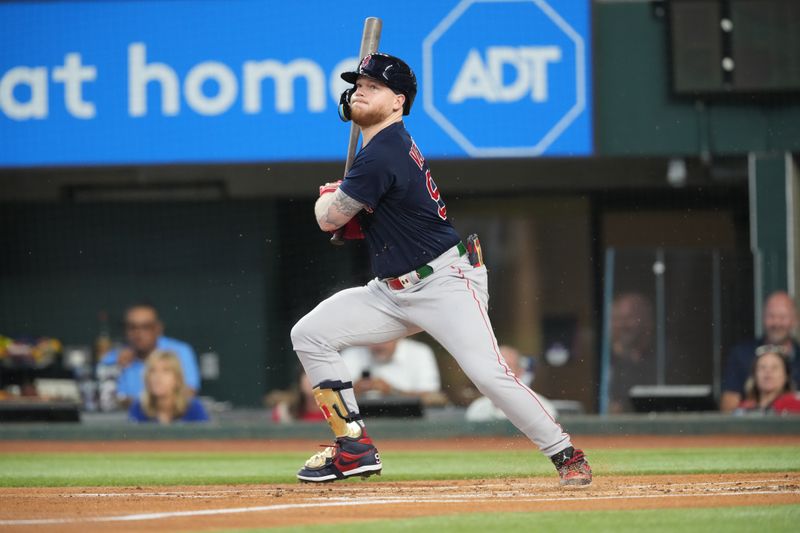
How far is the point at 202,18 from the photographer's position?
13.4m

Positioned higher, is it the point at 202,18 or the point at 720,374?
the point at 202,18

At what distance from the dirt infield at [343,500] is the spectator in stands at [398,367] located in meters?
4.93

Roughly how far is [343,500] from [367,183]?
134 centimetres

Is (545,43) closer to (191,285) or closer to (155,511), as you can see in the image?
(191,285)

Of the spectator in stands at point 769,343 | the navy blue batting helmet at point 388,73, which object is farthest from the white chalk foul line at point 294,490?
the spectator in stands at point 769,343

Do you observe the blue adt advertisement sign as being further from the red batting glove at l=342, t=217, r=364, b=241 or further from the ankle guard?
the ankle guard

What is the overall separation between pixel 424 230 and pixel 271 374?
9.44 m

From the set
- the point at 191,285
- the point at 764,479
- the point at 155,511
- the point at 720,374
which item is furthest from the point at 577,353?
the point at 155,511

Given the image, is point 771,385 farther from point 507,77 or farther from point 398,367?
point 507,77

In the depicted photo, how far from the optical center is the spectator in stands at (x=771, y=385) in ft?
33.8

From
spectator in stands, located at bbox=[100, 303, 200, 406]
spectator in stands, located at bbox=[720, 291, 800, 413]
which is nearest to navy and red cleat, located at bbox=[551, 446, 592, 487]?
spectator in stands, located at bbox=[720, 291, 800, 413]

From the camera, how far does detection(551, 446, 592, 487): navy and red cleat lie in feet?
19.3

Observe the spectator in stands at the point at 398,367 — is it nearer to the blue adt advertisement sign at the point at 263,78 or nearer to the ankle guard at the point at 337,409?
the blue adt advertisement sign at the point at 263,78

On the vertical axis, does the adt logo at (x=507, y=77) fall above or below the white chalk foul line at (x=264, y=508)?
above
